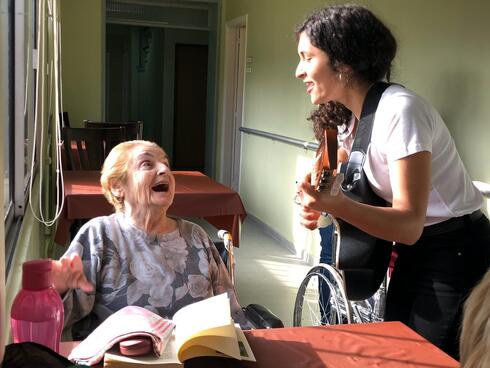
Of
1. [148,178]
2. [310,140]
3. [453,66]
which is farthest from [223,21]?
[148,178]

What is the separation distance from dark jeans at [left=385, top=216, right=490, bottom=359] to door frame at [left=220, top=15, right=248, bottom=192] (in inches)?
211

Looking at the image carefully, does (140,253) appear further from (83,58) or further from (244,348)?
(83,58)

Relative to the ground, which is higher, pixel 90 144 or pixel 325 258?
pixel 90 144

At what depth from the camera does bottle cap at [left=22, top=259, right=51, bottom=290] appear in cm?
99

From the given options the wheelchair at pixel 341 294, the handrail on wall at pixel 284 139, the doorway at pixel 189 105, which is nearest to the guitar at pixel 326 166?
the wheelchair at pixel 341 294

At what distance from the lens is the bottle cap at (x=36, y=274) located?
990 millimetres

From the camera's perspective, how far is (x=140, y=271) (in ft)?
6.23

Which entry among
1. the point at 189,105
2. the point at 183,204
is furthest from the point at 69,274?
the point at 189,105

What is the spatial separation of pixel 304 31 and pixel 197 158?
8.78m

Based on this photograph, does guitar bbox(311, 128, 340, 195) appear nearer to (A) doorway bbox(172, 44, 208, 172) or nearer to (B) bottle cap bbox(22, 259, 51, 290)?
(B) bottle cap bbox(22, 259, 51, 290)

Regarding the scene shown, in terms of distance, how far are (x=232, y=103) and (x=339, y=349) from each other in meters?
6.16

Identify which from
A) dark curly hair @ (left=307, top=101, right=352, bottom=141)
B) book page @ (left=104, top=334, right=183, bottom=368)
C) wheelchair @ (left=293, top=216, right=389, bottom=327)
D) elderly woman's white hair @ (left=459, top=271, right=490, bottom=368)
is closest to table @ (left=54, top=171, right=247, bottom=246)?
wheelchair @ (left=293, top=216, right=389, bottom=327)

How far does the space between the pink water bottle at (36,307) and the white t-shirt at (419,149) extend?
2.80 feet

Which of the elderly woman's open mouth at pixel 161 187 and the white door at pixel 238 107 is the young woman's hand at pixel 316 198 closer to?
the elderly woman's open mouth at pixel 161 187
